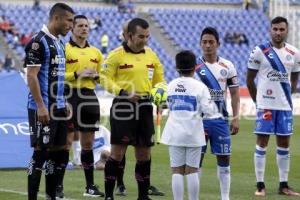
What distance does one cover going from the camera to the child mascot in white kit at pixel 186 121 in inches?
337

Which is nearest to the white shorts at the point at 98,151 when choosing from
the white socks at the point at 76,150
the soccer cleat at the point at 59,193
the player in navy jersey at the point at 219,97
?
the white socks at the point at 76,150

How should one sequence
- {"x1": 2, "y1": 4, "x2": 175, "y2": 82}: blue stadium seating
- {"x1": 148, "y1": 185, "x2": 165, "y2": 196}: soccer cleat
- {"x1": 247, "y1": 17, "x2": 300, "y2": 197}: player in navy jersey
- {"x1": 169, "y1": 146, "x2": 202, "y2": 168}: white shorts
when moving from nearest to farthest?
{"x1": 169, "y1": 146, "x2": 202, "y2": 168}: white shorts → {"x1": 148, "y1": 185, "x2": 165, "y2": 196}: soccer cleat → {"x1": 247, "y1": 17, "x2": 300, "y2": 197}: player in navy jersey → {"x1": 2, "y1": 4, "x2": 175, "y2": 82}: blue stadium seating

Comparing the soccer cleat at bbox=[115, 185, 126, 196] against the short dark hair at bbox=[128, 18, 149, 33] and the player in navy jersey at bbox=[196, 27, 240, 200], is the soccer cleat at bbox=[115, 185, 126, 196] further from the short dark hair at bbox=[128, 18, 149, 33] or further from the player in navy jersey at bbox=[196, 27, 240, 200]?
the short dark hair at bbox=[128, 18, 149, 33]

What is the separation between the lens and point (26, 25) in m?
33.5

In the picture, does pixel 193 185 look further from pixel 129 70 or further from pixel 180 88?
pixel 129 70

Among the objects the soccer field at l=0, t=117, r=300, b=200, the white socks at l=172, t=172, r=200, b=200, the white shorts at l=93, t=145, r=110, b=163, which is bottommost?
the soccer field at l=0, t=117, r=300, b=200

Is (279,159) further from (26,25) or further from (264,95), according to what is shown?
(26,25)

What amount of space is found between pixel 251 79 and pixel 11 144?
162 inches

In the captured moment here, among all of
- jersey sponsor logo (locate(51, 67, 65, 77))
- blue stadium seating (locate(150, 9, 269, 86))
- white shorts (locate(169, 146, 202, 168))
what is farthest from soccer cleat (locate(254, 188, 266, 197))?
blue stadium seating (locate(150, 9, 269, 86))

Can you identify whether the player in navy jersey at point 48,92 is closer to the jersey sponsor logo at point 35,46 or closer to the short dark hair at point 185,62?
the jersey sponsor logo at point 35,46

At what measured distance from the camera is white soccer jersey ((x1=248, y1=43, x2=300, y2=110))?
10.9 m

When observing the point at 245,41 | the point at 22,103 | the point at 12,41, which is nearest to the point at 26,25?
the point at 12,41

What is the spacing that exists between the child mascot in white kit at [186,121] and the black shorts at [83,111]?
2.28m

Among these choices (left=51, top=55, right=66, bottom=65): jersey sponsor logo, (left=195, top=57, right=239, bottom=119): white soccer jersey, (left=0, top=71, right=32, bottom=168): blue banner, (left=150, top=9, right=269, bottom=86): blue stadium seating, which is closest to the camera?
(left=51, top=55, right=66, bottom=65): jersey sponsor logo
